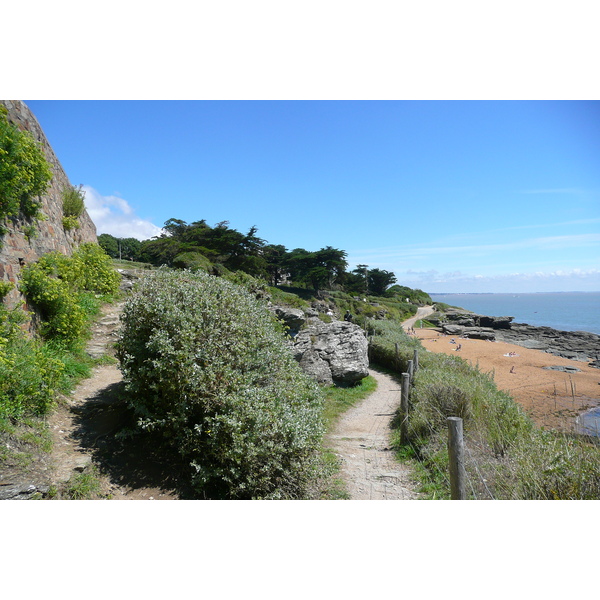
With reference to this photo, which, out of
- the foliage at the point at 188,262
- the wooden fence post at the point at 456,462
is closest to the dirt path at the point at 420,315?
the foliage at the point at 188,262

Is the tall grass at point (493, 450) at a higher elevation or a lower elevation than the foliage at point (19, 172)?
lower

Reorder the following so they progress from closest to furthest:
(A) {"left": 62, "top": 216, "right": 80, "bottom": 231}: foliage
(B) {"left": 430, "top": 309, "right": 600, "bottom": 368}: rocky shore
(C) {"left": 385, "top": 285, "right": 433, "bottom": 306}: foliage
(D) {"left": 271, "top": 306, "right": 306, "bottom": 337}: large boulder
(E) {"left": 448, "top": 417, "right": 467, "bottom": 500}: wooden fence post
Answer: (E) {"left": 448, "top": 417, "right": 467, "bottom": 500}: wooden fence post, (A) {"left": 62, "top": 216, "right": 80, "bottom": 231}: foliage, (D) {"left": 271, "top": 306, "right": 306, "bottom": 337}: large boulder, (B) {"left": 430, "top": 309, "right": 600, "bottom": 368}: rocky shore, (C) {"left": 385, "top": 285, "right": 433, "bottom": 306}: foliage

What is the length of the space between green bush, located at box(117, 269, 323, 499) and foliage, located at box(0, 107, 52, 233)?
227cm

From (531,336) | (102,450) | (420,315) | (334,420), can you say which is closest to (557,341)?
(531,336)

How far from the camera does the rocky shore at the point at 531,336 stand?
88.1 ft

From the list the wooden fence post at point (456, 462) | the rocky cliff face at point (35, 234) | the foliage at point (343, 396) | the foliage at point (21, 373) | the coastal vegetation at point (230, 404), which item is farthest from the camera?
the foliage at point (343, 396)

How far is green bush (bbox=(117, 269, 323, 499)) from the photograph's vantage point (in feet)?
12.3

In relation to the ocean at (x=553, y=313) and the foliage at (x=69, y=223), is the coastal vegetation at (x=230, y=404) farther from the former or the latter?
the ocean at (x=553, y=313)

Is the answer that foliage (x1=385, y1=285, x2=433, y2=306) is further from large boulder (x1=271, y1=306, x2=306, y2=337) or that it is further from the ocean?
large boulder (x1=271, y1=306, x2=306, y2=337)

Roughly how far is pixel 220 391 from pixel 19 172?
470 centimetres

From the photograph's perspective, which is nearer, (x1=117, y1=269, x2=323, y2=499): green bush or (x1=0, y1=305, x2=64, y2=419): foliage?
(x1=117, y1=269, x2=323, y2=499): green bush

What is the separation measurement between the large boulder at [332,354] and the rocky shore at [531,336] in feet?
64.9

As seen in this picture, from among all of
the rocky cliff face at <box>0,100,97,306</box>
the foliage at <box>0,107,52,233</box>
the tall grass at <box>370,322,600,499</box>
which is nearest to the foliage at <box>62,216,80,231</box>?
the rocky cliff face at <box>0,100,97,306</box>

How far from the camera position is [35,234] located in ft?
20.8
